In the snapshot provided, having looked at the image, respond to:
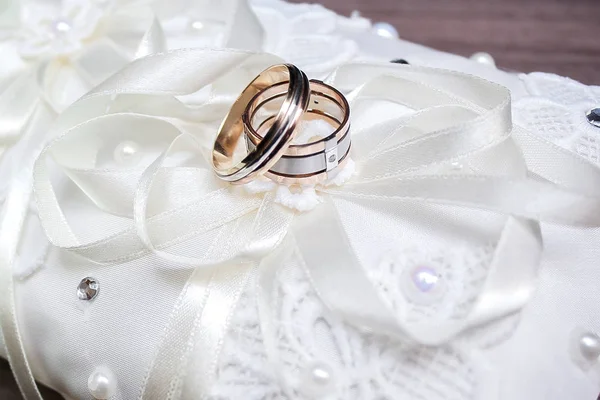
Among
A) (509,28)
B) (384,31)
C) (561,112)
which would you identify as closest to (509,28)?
(509,28)

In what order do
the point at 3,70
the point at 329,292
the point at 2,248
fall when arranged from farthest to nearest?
the point at 3,70 → the point at 2,248 → the point at 329,292

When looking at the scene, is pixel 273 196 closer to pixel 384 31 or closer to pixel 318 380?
pixel 318 380

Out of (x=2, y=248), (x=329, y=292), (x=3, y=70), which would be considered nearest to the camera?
(x=329, y=292)

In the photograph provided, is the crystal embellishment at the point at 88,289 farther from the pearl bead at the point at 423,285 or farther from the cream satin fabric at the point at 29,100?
the pearl bead at the point at 423,285

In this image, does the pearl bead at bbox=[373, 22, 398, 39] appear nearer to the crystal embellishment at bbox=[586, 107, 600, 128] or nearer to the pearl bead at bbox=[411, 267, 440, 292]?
the crystal embellishment at bbox=[586, 107, 600, 128]

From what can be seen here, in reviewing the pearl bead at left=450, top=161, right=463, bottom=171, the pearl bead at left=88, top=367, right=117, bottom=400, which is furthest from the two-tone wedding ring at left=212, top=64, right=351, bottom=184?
the pearl bead at left=88, top=367, right=117, bottom=400

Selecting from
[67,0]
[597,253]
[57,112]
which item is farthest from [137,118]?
[597,253]

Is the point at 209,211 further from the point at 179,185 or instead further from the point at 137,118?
the point at 137,118
